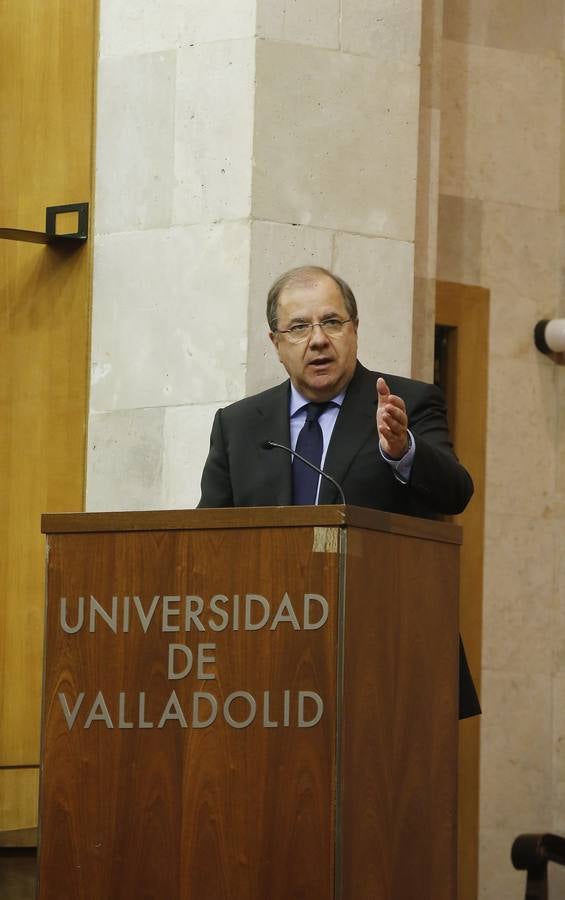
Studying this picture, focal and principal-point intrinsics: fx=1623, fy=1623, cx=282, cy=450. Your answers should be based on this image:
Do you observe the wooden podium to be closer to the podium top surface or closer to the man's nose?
the podium top surface

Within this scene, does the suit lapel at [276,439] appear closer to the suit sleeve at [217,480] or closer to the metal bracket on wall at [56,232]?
the suit sleeve at [217,480]

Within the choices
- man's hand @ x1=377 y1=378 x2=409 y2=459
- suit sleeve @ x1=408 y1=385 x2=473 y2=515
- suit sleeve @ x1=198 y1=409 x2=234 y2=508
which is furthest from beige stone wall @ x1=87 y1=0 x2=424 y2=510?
man's hand @ x1=377 y1=378 x2=409 y2=459

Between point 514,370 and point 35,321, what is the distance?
1.98 metres

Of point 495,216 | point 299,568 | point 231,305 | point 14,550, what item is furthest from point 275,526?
point 495,216

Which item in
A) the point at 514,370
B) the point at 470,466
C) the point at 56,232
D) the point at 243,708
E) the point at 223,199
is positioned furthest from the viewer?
the point at 514,370

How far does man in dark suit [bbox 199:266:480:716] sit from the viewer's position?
12.9ft

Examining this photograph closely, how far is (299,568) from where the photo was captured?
3.29 m

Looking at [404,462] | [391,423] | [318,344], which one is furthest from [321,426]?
[391,423]

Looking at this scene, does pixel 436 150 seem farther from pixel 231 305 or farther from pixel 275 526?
pixel 275 526

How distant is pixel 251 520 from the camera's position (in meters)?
3.35

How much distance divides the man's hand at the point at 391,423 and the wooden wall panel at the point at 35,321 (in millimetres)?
2171

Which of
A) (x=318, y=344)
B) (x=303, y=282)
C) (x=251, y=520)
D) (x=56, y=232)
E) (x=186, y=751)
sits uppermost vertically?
(x=56, y=232)

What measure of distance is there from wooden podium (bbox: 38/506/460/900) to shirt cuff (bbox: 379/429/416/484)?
17 cm

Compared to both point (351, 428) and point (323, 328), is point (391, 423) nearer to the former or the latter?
point (351, 428)
